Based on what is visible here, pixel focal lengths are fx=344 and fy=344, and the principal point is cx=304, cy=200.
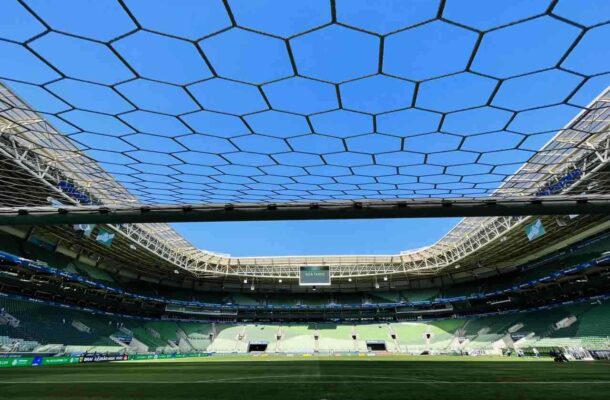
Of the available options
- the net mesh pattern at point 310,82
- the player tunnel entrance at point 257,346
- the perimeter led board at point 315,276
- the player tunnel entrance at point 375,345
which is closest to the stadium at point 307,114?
the net mesh pattern at point 310,82

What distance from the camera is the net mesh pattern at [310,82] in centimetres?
431

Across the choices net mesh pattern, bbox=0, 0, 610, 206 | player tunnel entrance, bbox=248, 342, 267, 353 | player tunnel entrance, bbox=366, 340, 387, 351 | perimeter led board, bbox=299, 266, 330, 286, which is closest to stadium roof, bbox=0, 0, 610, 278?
net mesh pattern, bbox=0, 0, 610, 206

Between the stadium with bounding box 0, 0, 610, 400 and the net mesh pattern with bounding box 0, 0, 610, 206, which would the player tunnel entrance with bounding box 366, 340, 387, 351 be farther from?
the net mesh pattern with bounding box 0, 0, 610, 206

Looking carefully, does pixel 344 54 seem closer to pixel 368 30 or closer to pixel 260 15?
pixel 368 30

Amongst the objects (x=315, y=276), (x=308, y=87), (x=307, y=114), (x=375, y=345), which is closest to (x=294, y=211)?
(x=307, y=114)

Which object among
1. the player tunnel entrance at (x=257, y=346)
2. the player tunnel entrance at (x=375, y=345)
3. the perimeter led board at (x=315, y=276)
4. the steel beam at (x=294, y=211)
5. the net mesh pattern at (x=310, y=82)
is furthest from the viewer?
the player tunnel entrance at (x=257, y=346)

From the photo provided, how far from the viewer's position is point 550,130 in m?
6.56

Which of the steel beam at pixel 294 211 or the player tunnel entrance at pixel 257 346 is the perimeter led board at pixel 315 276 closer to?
the player tunnel entrance at pixel 257 346

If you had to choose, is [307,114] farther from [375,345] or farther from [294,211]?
[375,345]

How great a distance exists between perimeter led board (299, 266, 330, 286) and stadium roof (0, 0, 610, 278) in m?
26.5

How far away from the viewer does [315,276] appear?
3453cm

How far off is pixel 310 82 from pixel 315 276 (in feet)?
100

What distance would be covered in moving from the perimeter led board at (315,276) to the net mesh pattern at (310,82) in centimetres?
2683

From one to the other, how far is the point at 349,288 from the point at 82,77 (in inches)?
1960
